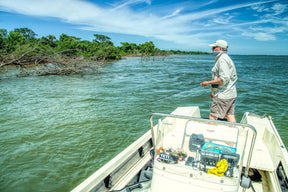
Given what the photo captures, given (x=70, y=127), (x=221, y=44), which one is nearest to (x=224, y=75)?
(x=221, y=44)

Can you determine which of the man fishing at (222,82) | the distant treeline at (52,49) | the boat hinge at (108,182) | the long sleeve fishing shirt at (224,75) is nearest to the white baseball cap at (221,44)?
the man fishing at (222,82)


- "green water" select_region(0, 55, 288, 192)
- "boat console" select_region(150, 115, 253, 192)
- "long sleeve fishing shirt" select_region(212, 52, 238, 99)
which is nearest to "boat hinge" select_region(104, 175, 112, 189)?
"boat console" select_region(150, 115, 253, 192)

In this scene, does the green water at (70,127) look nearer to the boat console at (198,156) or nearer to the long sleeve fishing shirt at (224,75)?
the long sleeve fishing shirt at (224,75)

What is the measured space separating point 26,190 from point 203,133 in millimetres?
4019

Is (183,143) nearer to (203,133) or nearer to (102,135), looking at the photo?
(203,133)

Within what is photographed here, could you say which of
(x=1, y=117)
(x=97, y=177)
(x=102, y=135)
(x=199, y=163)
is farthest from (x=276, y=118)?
(x=1, y=117)

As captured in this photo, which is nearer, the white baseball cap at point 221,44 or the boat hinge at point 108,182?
the boat hinge at point 108,182

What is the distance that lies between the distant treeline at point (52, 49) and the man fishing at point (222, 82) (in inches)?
594

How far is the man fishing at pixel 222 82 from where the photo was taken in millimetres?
3619

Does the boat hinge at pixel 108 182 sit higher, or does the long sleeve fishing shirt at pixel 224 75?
the long sleeve fishing shirt at pixel 224 75

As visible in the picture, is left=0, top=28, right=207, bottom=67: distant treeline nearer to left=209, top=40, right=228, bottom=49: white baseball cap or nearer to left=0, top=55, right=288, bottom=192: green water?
left=0, top=55, right=288, bottom=192: green water

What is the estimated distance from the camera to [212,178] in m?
2.06

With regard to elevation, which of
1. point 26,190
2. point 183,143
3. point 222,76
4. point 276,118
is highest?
point 222,76

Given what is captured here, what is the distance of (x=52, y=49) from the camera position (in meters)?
36.8
